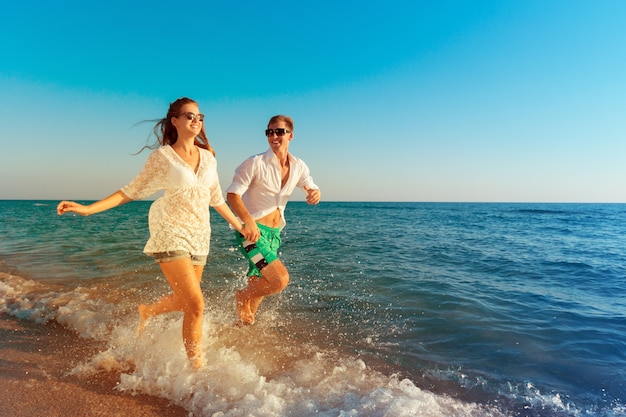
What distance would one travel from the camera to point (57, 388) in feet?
10.4

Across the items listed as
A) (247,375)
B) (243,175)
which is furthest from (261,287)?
(243,175)

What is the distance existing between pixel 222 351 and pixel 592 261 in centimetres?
1248

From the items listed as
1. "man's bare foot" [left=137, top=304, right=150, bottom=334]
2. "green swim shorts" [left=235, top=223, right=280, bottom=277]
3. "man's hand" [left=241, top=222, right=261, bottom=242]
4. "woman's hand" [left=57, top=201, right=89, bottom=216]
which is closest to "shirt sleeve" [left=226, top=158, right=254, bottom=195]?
"man's hand" [left=241, top=222, right=261, bottom=242]

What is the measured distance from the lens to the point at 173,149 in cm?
331

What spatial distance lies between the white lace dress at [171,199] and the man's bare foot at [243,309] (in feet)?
5.02

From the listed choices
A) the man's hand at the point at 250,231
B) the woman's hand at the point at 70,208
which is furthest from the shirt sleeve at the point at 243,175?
the woman's hand at the point at 70,208

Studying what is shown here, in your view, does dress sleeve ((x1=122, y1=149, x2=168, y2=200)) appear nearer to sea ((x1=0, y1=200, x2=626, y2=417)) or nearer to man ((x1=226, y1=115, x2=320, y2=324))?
man ((x1=226, y1=115, x2=320, y2=324))

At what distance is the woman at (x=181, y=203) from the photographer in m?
3.20

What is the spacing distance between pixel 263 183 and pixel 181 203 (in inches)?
42.5

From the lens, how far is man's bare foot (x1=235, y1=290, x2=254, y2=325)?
4715 millimetres

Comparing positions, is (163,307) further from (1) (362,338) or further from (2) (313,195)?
(1) (362,338)

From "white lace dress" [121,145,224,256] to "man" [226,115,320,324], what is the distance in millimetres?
654

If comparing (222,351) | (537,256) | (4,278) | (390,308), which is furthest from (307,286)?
(537,256)

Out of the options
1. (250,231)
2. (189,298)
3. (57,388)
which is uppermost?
(250,231)
